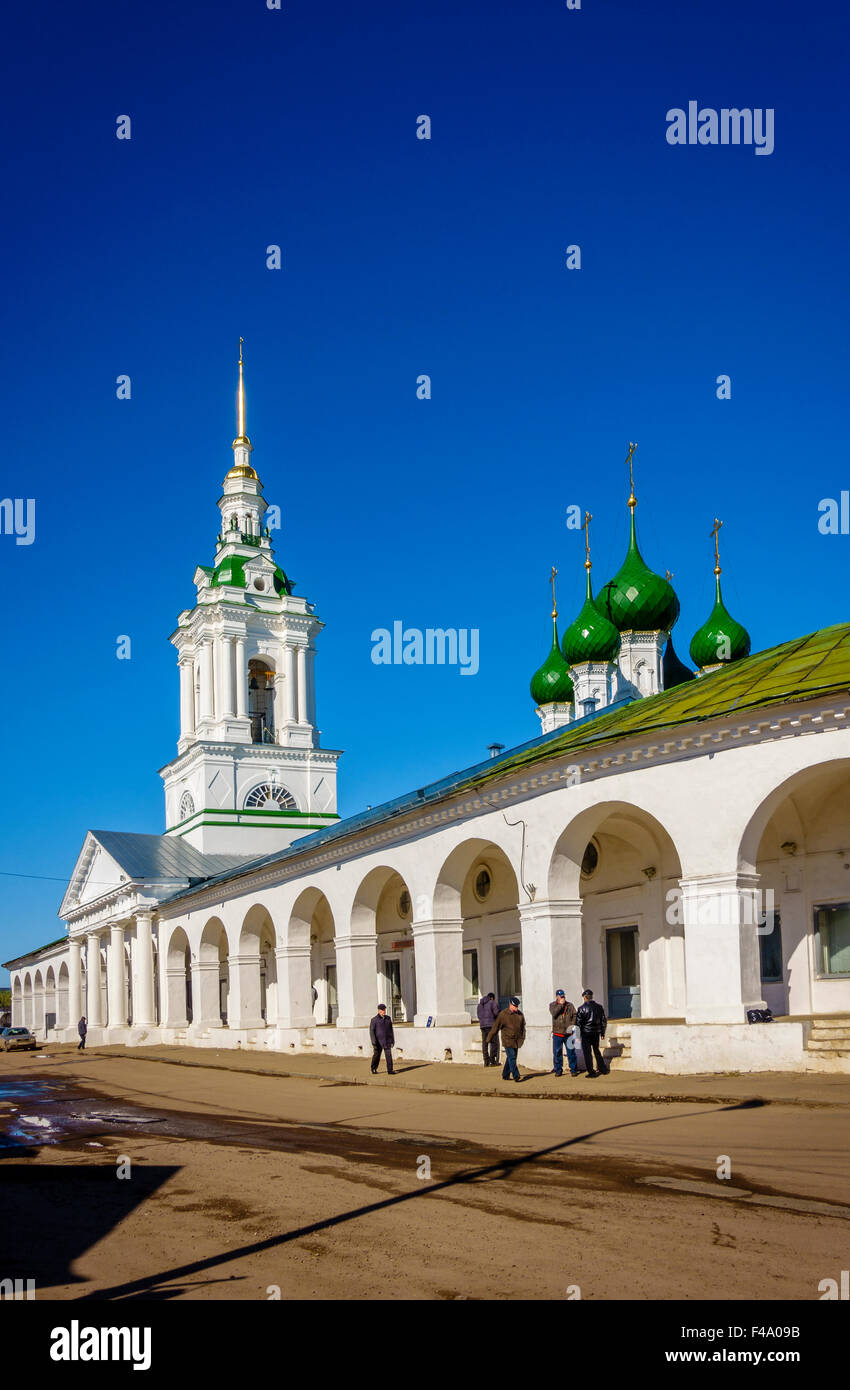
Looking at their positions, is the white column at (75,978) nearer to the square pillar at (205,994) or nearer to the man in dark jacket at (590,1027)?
the square pillar at (205,994)

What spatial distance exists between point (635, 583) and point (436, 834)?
18.3 meters

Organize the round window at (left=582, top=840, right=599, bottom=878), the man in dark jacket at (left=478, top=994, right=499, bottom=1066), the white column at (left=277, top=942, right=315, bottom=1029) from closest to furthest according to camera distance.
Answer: the man in dark jacket at (left=478, top=994, right=499, bottom=1066), the round window at (left=582, top=840, right=599, bottom=878), the white column at (left=277, top=942, right=315, bottom=1029)

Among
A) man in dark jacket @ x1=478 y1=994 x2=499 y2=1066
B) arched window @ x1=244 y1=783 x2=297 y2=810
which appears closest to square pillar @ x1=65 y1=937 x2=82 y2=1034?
arched window @ x1=244 y1=783 x2=297 y2=810

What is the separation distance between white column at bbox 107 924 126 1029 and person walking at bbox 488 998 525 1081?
30664mm

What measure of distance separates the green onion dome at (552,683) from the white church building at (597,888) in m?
0.08

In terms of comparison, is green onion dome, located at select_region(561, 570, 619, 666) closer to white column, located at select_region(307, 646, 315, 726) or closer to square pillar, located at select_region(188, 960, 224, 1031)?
white column, located at select_region(307, 646, 315, 726)

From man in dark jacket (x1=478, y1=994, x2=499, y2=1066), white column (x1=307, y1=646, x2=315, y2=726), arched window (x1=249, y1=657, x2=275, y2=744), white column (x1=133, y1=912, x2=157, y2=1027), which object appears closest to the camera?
man in dark jacket (x1=478, y1=994, x2=499, y2=1066)

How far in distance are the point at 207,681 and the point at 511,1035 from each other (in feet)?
116

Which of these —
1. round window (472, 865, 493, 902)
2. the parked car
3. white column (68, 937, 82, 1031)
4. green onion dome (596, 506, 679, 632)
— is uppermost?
green onion dome (596, 506, 679, 632)

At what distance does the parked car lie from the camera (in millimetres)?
54125

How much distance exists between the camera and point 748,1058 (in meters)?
15.6

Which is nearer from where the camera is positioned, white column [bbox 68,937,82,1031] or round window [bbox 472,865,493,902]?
round window [bbox 472,865,493,902]

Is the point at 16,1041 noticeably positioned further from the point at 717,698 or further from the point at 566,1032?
the point at 717,698
